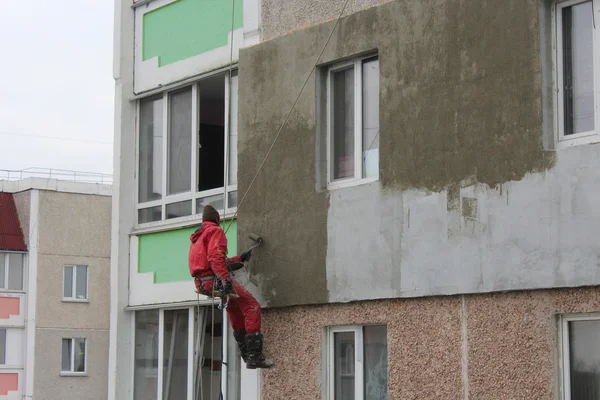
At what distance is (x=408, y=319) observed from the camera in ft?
34.7

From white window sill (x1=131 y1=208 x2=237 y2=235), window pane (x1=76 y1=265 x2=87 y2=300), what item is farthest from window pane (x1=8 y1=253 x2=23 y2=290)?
white window sill (x1=131 y1=208 x2=237 y2=235)

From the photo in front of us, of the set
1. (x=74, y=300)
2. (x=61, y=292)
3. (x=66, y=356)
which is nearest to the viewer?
(x=61, y=292)

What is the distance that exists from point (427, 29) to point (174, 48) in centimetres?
447

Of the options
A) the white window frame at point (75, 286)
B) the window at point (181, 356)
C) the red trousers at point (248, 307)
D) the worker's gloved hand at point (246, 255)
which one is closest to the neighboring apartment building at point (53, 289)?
the white window frame at point (75, 286)

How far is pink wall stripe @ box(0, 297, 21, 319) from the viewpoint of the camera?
41.4 meters

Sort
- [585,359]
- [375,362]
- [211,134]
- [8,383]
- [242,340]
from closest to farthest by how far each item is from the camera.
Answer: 1. [585,359]
2. [375,362]
3. [242,340]
4. [211,134]
5. [8,383]

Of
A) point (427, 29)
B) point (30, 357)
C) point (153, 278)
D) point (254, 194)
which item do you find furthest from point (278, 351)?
point (30, 357)

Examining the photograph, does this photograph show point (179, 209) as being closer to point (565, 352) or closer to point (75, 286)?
point (565, 352)

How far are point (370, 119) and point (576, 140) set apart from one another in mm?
2563

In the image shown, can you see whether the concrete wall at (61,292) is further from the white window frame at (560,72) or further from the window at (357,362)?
the white window frame at (560,72)

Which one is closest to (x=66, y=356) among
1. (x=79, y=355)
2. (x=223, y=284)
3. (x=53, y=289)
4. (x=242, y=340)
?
(x=79, y=355)

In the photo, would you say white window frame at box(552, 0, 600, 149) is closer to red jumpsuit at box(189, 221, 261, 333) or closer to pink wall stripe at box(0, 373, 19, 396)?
red jumpsuit at box(189, 221, 261, 333)

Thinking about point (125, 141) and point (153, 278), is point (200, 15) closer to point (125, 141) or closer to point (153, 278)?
point (125, 141)

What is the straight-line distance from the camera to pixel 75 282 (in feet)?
143
